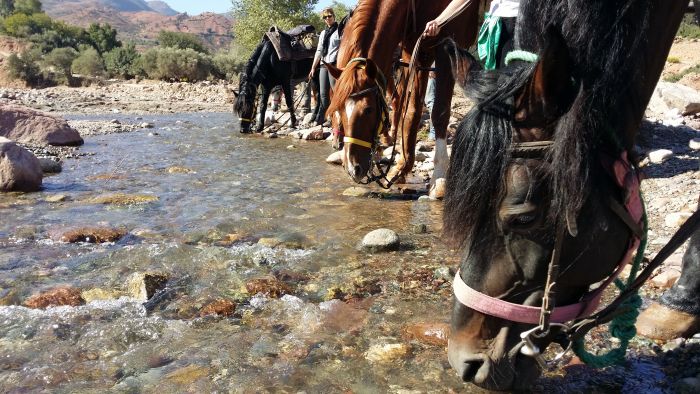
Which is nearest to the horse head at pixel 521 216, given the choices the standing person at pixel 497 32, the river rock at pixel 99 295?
the standing person at pixel 497 32

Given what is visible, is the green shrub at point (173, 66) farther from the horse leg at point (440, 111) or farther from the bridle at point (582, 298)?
the bridle at point (582, 298)

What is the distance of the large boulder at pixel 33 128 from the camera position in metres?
9.49

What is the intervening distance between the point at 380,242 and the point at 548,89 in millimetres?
2547

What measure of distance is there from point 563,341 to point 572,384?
0.58 metres

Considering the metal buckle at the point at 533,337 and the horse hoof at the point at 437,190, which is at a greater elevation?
the metal buckle at the point at 533,337

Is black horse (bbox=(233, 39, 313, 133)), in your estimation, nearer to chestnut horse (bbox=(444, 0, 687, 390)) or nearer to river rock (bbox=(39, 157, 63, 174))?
river rock (bbox=(39, 157, 63, 174))

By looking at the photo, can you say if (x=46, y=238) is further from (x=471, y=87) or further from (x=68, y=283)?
(x=471, y=87)

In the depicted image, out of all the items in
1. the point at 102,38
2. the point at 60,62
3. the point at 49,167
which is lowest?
the point at 49,167

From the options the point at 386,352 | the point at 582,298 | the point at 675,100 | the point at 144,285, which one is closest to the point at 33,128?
the point at 144,285

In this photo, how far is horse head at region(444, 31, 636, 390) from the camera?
1.53 m

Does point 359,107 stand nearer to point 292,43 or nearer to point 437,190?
point 437,190

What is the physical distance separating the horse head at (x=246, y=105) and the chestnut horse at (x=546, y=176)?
10.8 m

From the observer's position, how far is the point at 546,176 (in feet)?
5.05

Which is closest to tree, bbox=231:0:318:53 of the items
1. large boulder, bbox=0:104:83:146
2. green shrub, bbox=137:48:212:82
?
green shrub, bbox=137:48:212:82
